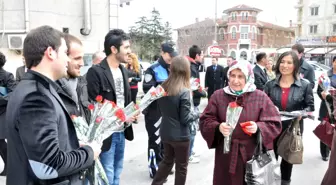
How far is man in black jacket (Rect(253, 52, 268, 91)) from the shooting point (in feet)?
21.7

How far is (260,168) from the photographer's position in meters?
2.78

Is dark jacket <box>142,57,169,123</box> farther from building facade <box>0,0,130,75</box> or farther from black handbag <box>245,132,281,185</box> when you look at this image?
building facade <box>0,0,130,75</box>

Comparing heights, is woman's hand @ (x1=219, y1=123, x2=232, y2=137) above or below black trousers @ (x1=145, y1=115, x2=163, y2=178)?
above

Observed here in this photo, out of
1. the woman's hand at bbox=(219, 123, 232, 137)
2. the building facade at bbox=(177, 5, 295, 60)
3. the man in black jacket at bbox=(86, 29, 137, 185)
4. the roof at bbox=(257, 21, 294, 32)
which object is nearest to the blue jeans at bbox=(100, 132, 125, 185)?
the man in black jacket at bbox=(86, 29, 137, 185)

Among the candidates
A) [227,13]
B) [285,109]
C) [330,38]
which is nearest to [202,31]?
[330,38]

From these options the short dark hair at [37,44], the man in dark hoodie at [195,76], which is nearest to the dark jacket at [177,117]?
the man in dark hoodie at [195,76]

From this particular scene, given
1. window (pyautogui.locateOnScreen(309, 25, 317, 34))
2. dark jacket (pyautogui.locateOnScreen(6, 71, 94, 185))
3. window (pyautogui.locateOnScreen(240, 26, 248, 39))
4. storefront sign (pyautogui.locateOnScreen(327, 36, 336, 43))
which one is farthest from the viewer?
window (pyautogui.locateOnScreen(240, 26, 248, 39))

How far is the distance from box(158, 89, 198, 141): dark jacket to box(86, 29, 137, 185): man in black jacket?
1.55 ft

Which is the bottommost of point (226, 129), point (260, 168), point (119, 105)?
point (260, 168)

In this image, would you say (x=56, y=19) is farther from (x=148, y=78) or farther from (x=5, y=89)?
(x=148, y=78)

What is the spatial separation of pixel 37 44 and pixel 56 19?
314 inches

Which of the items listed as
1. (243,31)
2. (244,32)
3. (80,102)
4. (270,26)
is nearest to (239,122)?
(80,102)

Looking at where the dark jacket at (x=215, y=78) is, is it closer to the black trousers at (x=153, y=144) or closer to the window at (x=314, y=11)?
the black trousers at (x=153, y=144)

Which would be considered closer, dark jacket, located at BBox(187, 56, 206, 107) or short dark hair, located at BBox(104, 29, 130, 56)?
short dark hair, located at BBox(104, 29, 130, 56)
